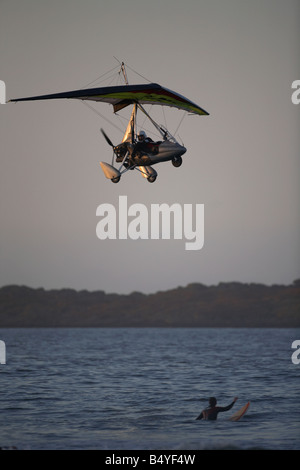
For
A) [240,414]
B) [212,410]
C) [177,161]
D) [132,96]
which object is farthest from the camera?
[240,414]

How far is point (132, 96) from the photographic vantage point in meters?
25.9

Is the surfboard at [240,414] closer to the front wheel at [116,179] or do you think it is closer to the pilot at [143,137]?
the front wheel at [116,179]

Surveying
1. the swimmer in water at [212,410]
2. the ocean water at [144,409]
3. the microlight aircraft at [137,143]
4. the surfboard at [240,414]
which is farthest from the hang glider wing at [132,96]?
the surfboard at [240,414]

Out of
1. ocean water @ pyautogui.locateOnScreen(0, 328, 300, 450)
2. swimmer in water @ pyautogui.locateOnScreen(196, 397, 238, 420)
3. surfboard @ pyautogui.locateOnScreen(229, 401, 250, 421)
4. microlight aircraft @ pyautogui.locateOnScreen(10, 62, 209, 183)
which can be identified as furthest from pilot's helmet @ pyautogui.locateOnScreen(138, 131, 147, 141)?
surfboard @ pyautogui.locateOnScreen(229, 401, 250, 421)

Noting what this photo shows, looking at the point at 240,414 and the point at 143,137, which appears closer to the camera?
the point at 143,137

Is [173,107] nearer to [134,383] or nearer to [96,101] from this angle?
[96,101]

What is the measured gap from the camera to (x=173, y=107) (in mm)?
28781

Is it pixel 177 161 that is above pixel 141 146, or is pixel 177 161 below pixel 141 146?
below

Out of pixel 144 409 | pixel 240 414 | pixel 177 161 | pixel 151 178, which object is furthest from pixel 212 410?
pixel 177 161

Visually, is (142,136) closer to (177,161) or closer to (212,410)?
(177,161)

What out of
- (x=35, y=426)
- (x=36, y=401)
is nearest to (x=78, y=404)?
(x=36, y=401)

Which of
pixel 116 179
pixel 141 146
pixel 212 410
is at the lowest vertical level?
pixel 212 410

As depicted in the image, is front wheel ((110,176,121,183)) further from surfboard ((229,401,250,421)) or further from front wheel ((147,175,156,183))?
surfboard ((229,401,250,421))

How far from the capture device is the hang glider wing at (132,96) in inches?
941
